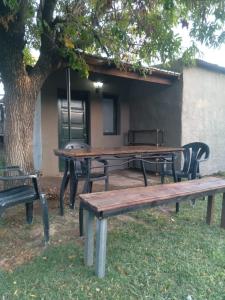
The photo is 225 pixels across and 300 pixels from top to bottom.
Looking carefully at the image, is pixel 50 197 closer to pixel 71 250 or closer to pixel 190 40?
pixel 71 250

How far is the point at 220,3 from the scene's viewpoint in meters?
3.59

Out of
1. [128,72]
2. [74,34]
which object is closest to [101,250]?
[74,34]

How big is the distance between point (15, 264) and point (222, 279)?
188 centimetres

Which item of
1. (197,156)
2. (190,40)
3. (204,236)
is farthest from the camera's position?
(197,156)

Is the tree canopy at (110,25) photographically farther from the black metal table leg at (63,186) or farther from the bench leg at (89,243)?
the bench leg at (89,243)

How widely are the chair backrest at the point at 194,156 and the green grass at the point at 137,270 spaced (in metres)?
1.51

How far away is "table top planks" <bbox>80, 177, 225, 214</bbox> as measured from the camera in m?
2.33

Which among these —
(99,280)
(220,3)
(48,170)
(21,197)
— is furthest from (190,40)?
(48,170)

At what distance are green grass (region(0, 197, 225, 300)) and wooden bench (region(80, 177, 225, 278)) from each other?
20 centimetres

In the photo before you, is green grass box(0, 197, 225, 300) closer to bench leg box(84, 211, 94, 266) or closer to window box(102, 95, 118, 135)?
bench leg box(84, 211, 94, 266)

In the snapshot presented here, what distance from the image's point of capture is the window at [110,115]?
7.71 m

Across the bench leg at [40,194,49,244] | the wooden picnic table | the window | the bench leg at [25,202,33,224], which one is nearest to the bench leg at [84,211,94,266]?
the bench leg at [40,194,49,244]

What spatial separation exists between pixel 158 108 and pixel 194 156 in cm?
268

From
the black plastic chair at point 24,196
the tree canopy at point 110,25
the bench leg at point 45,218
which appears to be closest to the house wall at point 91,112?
the tree canopy at point 110,25
